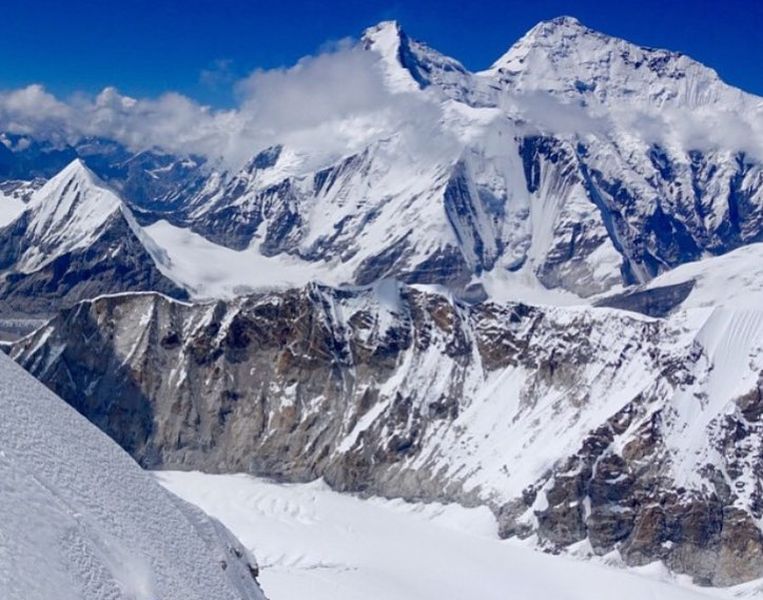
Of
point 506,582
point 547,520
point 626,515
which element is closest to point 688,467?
point 626,515

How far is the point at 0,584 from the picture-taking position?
87.9 feet

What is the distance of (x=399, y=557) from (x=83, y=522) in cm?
13380

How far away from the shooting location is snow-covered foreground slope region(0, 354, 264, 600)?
1153 inches

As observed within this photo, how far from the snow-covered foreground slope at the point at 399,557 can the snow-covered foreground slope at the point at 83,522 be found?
85.3 metres

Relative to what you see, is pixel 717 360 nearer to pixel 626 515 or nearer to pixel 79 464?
pixel 626 515

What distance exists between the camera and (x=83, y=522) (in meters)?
32.4

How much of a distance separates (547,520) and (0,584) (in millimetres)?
161661

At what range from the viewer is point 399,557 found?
162m

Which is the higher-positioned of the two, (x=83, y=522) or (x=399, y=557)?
(x=399, y=557)

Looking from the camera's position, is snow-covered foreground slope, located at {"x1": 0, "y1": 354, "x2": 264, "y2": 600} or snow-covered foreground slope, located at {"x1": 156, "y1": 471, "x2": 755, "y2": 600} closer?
snow-covered foreground slope, located at {"x1": 0, "y1": 354, "x2": 264, "y2": 600}

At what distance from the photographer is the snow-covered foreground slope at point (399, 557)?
463ft

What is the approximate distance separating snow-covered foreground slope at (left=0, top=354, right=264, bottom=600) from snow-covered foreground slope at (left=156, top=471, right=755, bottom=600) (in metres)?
85.3

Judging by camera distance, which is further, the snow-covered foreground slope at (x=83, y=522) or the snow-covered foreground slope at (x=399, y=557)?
the snow-covered foreground slope at (x=399, y=557)

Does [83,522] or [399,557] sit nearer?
[83,522]
